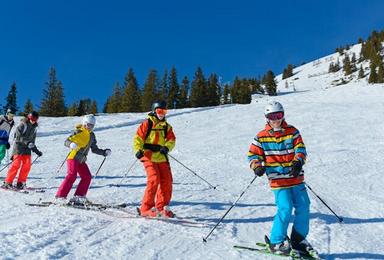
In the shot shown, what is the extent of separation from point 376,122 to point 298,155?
19342mm

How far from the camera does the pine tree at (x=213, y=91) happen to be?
7406 cm

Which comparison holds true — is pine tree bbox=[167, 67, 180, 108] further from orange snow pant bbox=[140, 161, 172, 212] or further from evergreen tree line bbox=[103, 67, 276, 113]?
orange snow pant bbox=[140, 161, 172, 212]

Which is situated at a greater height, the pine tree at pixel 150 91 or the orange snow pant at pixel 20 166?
the pine tree at pixel 150 91

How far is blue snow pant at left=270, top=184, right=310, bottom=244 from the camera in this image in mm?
5430

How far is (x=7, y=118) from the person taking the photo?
12.0 m

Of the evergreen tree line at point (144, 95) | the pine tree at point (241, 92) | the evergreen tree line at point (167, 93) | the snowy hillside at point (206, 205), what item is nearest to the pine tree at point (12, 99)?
the evergreen tree line at point (144, 95)

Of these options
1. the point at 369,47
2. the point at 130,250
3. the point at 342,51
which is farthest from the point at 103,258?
the point at 342,51

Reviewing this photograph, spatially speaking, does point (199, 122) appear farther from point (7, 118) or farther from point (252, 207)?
point (252, 207)

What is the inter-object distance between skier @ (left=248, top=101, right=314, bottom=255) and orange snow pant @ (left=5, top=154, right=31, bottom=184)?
676cm

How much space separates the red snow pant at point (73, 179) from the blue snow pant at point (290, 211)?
4086 mm

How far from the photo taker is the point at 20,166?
34.3 feet

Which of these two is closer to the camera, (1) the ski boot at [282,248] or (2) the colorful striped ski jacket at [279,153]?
(1) the ski boot at [282,248]

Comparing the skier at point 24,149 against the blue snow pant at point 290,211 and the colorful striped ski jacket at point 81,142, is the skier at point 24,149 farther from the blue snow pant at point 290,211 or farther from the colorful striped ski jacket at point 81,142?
the blue snow pant at point 290,211

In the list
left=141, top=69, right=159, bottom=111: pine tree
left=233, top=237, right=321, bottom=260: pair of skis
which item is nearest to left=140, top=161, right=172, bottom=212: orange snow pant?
left=233, top=237, right=321, bottom=260: pair of skis
